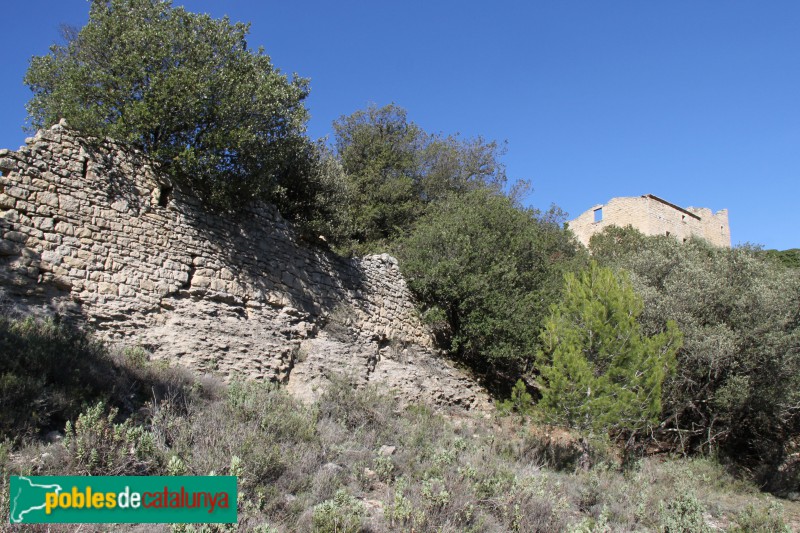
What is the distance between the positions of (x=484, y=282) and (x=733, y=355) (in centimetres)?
553

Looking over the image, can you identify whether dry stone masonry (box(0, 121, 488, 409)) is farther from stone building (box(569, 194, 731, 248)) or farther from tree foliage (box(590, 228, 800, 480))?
stone building (box(569, 194, 731, 248))

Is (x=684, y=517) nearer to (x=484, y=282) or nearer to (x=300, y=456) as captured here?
(x=300, y=456)

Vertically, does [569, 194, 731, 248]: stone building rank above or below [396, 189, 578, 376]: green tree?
above

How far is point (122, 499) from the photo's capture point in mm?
4355

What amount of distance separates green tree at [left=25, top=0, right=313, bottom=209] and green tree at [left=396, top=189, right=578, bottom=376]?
494 cm

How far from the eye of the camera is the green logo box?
13.2 ft

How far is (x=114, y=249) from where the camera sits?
873 cm

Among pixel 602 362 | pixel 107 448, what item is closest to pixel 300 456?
pixel 107 448

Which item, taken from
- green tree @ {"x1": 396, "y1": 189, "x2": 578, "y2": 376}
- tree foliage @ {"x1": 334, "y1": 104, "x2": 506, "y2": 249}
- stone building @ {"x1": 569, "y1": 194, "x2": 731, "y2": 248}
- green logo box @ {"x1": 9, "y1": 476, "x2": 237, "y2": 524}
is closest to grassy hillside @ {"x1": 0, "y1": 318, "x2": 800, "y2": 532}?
green logo box @ {"x1": 9, "y1": 476, "x2": 237, "y2": 524}

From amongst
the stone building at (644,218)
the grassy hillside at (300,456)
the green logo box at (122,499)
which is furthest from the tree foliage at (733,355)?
the stone building at (644,218)

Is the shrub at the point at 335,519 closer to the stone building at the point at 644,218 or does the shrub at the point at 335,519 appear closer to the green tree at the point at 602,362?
the green tree at the point at 602,362

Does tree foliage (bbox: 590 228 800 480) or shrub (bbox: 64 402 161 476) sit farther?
tree foliage (bbox: 590 228 800 480)

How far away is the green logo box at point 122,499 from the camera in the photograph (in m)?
4.02

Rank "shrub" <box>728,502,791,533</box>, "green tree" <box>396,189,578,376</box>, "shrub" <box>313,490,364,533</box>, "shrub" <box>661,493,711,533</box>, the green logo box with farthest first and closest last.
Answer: "green tree" <box>396,189,578,376</box>, "shrub" <box>728,502,791,533</box>, "shrub" <box>661,493,711,533</box>, "shrub" <box>313,490,364,533</box>, the green logo box
